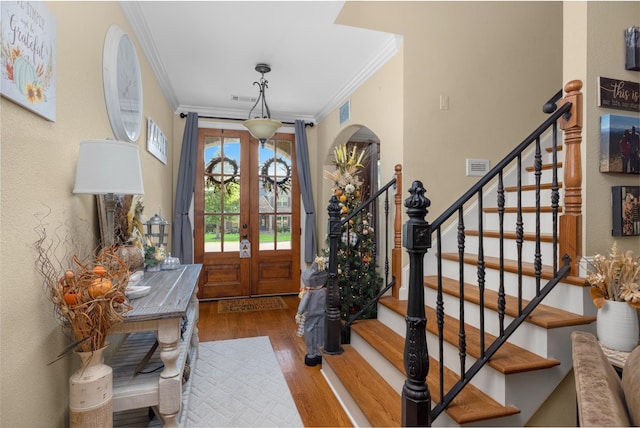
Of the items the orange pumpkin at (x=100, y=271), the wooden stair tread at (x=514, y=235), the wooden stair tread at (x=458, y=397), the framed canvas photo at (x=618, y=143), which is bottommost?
the wooden stair tread at (x=458, y=397)

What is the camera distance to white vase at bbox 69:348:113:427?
1.22 metres

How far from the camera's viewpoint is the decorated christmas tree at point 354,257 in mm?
2875

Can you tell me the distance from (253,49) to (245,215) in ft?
8.05

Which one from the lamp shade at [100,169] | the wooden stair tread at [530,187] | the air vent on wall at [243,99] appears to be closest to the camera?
the lamp shade at [100,169]

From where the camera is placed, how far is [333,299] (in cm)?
258

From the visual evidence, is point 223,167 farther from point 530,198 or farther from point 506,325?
point 506,325

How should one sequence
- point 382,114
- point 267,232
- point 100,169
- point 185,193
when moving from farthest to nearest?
point 267,232, point 185,193, point 382,114, point 100,169

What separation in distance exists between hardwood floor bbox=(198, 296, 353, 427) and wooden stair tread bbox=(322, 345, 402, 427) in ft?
0.61

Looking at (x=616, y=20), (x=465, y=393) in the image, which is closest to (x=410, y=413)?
(x=465, y=393)

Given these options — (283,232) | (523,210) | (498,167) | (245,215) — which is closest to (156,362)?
(498,167)

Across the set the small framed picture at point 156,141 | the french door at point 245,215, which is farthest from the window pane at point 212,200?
the small framed picture at point 156,141

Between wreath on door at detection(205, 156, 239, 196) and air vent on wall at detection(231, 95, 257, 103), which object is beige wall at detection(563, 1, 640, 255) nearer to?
air vent on wall at detection(231, 95, 257, 103)

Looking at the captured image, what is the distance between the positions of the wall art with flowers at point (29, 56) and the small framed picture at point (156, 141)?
1.65m

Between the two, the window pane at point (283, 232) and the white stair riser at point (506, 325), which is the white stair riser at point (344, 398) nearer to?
the white stair riser at point (506, 325)
